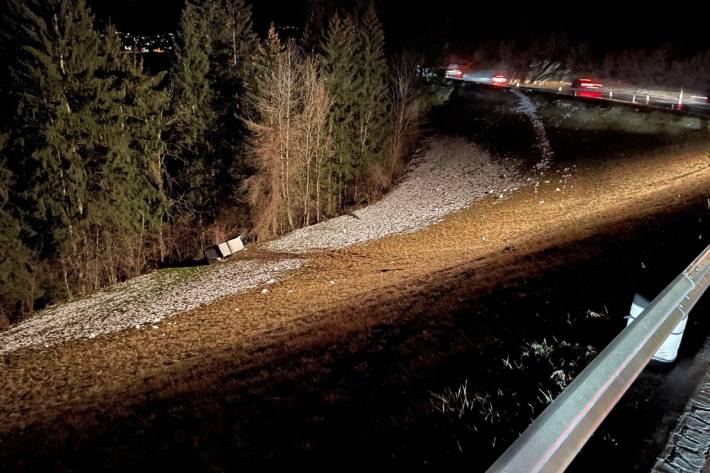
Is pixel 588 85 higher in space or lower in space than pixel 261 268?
higher

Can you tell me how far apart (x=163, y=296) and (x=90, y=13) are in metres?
17.2

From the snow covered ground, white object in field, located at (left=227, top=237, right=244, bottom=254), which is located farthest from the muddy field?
white object in field, located at (left=227, top=237, right=244, bottom=254)

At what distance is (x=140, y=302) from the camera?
2070 centimetres

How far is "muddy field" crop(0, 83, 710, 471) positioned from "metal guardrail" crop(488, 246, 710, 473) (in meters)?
0.62

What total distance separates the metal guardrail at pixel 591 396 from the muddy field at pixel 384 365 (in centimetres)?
62

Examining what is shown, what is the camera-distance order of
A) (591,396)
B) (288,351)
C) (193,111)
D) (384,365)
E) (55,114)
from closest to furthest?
(591,396), (384,365), (288,351), (55,114), (193,111)

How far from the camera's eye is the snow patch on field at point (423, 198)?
1118 inches

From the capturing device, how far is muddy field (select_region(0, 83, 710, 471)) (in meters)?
4.59

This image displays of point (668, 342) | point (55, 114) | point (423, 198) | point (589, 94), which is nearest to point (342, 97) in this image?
point (423, 198)

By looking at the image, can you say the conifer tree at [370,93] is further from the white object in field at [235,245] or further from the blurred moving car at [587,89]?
the blurred moving car at [587,89]

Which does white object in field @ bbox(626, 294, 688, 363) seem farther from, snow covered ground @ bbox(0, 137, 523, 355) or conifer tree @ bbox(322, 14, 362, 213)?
conifer tree @ bbox(322, 14, 362, 213)

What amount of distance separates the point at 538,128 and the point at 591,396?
43.6 m

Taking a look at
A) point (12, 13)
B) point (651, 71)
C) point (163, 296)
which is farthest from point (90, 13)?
point (651, 71)

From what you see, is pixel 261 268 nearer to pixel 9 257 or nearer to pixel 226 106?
pixel 9 257
